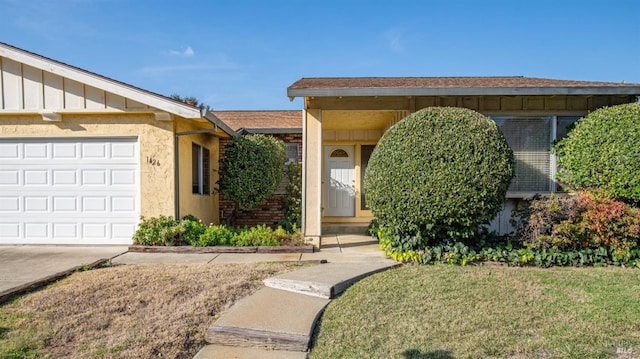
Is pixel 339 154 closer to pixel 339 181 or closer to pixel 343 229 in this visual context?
pixel 339 181

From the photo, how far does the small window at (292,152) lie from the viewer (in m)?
10.4

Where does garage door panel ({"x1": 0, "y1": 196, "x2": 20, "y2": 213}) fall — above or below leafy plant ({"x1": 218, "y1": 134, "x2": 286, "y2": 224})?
below

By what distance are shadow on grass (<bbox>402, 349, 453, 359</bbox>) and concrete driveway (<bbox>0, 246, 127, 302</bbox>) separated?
13.9ft

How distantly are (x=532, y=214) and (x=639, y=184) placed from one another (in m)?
1.76

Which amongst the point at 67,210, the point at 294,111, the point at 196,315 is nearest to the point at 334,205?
the point at 294,111

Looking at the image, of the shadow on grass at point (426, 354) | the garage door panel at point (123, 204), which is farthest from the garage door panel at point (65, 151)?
the shadow on grass at point (426, 354)

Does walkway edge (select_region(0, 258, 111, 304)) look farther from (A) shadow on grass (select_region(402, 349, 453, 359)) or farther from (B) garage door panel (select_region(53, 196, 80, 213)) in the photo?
(A) shadow on grass (select_region(402, 349, 453, 359))

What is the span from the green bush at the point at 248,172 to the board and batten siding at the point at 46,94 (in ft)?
7.46

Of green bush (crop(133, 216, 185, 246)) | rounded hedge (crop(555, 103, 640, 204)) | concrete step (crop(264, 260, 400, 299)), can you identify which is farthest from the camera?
green bush (crop(133, 216, 185, 246))

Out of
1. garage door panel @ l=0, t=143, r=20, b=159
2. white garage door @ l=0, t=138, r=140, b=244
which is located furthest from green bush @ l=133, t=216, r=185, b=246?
garage door panel @ l=0, t=143, r=20, b=159

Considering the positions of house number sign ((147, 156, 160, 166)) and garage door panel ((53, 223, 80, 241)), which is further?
garage door panel ((53, 223, 80, 241))

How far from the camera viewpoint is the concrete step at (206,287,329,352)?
308cm

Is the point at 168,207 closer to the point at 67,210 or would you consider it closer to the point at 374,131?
the point at 67,210

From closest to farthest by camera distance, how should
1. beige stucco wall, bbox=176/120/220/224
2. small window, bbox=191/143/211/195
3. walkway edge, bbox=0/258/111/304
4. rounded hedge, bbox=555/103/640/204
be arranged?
walkway edge, bbox=0/258/111/304
rounded hedge, bbox=555/103/640/204
beige stucco wall, bbox=176/120/220/224
small window, bbox=191/143/211/195
